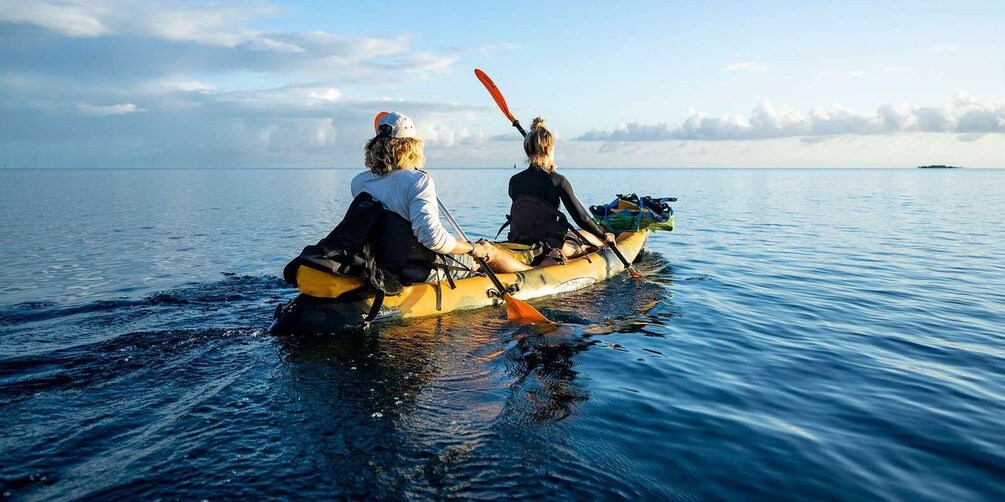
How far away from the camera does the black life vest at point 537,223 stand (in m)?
10.2

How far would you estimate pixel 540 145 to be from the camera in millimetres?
9695

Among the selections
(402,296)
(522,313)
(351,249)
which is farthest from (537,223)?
(351,249)

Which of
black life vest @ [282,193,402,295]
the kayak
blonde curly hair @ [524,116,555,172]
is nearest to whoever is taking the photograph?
black life vest @ [282,193,402,295]

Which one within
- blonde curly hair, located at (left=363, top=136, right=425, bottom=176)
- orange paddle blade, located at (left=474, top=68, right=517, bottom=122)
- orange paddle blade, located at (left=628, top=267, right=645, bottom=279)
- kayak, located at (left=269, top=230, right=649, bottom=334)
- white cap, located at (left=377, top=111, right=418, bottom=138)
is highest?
orange paddle blade, located at (left=474, top=68, right=517, bottom=122)

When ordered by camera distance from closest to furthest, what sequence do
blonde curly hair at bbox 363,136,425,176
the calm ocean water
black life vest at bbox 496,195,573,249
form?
the calm ocean water < blonde curly hair at bbox 363,136,425,176 < black life vest at bbox 496,195,573,249

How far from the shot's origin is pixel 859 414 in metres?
5.32

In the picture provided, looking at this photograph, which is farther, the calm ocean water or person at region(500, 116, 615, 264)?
person at region(500, 116, 615, 264)

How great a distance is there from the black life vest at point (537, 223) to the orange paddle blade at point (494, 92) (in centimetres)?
240

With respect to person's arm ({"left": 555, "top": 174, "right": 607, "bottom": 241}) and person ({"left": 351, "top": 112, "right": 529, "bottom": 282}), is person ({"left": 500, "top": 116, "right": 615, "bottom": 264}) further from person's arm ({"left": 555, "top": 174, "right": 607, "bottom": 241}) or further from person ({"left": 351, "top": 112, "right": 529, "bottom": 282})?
person ({"left": 351, "top": 112, "right": 529, "bottom": 282})

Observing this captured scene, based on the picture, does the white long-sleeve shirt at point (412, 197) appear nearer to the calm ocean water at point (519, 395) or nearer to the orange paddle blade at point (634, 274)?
the calm ocean water at point (519, 395)

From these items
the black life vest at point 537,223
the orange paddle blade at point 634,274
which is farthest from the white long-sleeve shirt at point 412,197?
the orange paddle blade at point 634,274

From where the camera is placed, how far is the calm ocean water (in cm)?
396

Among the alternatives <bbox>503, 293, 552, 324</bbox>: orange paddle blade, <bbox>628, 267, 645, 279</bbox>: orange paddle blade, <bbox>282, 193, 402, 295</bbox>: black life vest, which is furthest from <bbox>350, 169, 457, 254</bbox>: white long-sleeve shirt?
<bbox>628, 267, 645, 279</bbox>: orange paddle blade

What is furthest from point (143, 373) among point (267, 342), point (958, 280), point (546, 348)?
point (958, 280)
